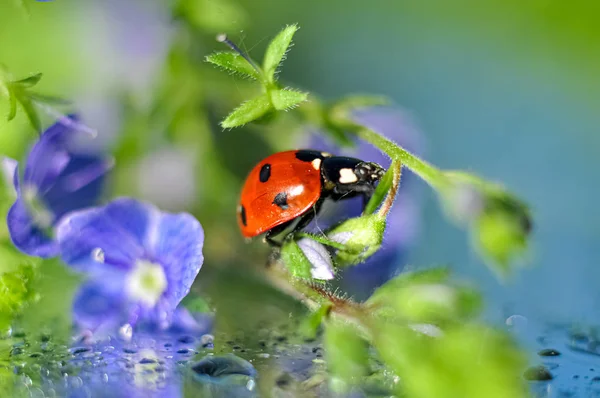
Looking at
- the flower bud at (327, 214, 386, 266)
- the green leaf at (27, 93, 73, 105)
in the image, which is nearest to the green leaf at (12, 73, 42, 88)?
the green leaf at (27, 93, 73, 105)

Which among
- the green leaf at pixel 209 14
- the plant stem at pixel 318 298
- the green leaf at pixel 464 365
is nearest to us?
the green leaf at pixel 464 365

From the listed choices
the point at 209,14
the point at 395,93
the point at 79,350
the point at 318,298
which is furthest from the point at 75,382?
the point at 395,93

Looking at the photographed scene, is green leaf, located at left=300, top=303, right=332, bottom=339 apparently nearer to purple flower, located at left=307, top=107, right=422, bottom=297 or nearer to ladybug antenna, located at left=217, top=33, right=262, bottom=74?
purple flower, located at left=307, top=107, right=422, bottom=297

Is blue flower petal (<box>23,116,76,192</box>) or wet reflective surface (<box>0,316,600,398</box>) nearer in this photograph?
wet reflective surface (<box>0,316,600,398</box>)

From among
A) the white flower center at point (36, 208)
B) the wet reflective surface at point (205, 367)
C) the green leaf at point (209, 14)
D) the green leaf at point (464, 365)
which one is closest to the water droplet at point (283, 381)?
the wet reflective surface at point (205, 367)

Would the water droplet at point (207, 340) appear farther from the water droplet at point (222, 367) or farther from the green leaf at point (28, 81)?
the green leaf at point (28, 81)

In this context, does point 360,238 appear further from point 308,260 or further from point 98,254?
point 98,254

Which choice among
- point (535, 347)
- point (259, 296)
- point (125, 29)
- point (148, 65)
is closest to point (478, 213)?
point (535, 347)

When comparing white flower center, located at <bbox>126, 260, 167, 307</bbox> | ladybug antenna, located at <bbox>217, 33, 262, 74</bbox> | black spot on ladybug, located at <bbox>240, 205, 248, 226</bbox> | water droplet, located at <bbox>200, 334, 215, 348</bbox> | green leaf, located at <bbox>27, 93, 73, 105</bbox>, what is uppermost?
ladybug antenna, located at <bbox>217, 33, 262, 74</bbox>

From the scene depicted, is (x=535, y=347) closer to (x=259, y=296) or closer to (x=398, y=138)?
(x=259, y=296)
